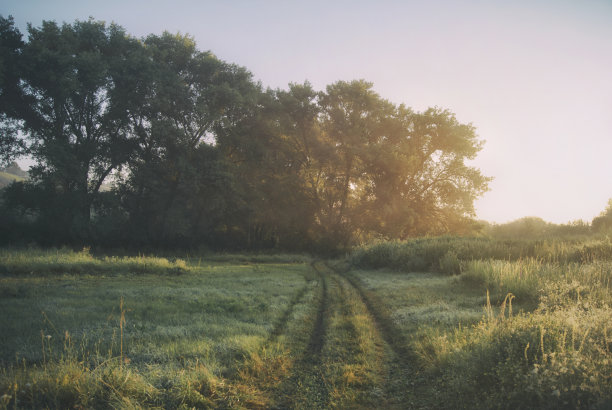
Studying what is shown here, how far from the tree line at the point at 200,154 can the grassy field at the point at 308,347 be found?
71.4 feet

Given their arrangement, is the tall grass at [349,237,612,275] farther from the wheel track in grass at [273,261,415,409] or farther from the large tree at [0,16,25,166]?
the large tree at [0,16,25,166]

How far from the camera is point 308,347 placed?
6.40 metres

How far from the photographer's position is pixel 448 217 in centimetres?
3944

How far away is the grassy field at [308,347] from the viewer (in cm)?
395

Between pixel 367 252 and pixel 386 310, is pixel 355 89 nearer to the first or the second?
pixel 367 252

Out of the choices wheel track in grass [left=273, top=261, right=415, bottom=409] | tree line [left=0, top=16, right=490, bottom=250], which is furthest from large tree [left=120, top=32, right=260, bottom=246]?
wheel track in grass [left=273, top=261, right=415, bottom=409]

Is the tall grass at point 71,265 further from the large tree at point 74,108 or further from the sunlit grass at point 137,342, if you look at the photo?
the large tree at point 74,108

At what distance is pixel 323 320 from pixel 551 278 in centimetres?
735

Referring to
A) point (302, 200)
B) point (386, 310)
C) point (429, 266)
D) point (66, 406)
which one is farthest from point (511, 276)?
point (302, 200)

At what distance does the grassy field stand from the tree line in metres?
21.8

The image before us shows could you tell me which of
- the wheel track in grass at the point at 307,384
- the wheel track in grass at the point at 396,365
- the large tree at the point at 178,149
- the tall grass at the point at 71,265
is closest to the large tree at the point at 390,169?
the large tree at the point at 178,149

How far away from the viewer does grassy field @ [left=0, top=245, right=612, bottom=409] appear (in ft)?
12.9

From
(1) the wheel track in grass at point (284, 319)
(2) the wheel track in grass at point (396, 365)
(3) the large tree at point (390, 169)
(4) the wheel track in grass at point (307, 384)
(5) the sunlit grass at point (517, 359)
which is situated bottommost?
(1) the wheel track in grass at point (284, 319)

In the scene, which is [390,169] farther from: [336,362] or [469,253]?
[336,362]
